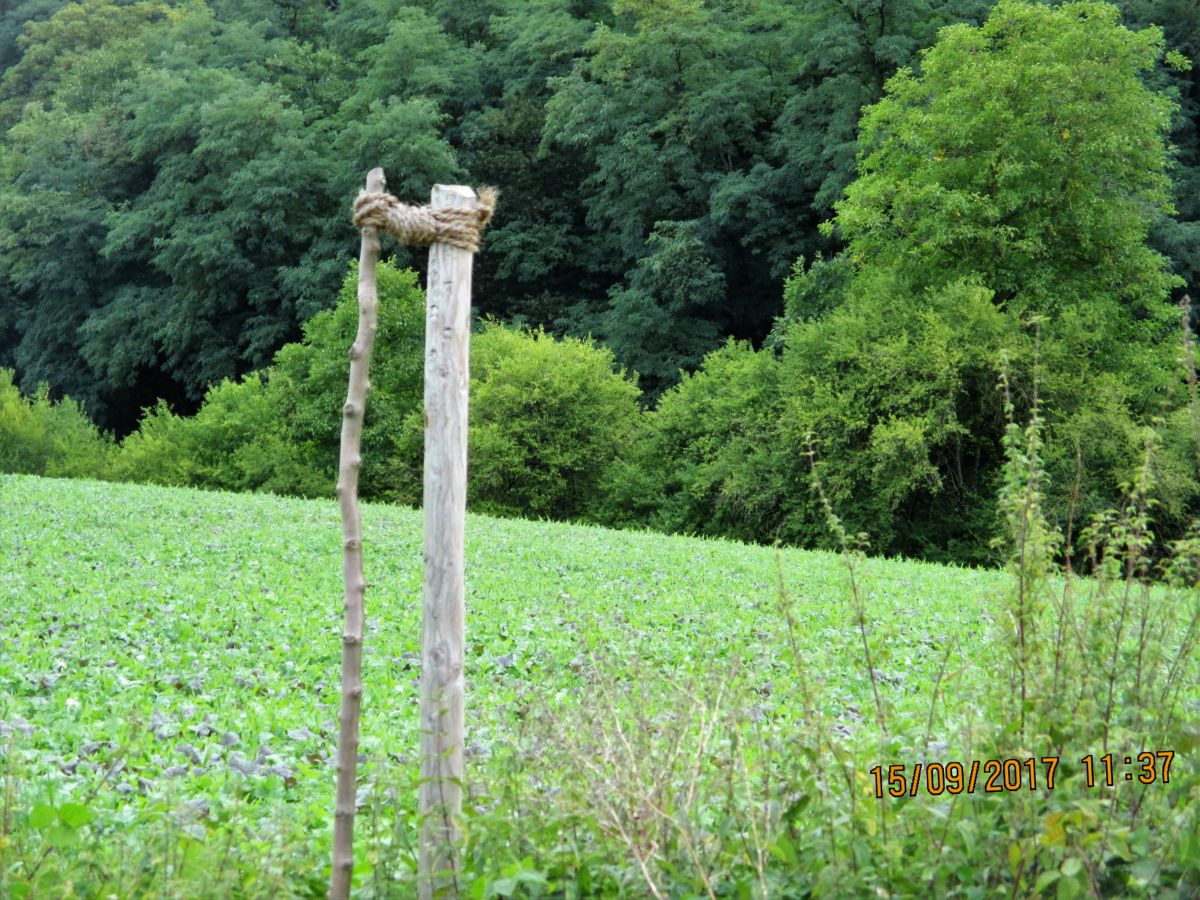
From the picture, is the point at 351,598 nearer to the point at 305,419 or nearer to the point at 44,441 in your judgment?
the point at 305,419

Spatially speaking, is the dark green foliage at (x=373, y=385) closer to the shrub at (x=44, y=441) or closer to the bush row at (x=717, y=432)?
the bush row at (x=717, y=432)

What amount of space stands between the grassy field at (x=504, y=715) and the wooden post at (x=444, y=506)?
0.32 meters

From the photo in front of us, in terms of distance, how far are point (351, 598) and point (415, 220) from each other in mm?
1205

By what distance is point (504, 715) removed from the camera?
6.25 m

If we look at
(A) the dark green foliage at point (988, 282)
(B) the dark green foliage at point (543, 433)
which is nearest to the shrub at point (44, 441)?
(B) the dark green foliage at point (543, 433)

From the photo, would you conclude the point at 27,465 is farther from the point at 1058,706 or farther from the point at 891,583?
the point at 1058,706

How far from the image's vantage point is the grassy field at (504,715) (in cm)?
338

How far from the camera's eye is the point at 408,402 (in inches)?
1291

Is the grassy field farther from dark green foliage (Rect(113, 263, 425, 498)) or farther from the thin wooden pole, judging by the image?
dark green foliage (Rect(113, 263, 425, 498))

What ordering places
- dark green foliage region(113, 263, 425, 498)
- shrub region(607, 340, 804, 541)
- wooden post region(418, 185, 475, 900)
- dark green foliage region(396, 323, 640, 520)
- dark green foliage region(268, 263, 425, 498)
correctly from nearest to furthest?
wooden post region(418, 185, 475, 900) → shrub region(607, 340, 804, 541) → dark green foliage region(396, 323, 640, 520) → dark green foliage region(268, 263, 425, 498) → dark green foliage region(113, 263, 425, 498)
